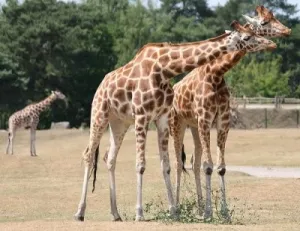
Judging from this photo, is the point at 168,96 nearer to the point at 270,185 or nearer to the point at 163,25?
the point at 270,185

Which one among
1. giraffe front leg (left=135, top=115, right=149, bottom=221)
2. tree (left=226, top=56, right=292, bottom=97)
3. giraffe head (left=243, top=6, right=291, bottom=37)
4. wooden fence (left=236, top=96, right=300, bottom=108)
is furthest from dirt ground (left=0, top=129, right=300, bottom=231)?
tree (left=226, top=56, right=292, bottom=97)

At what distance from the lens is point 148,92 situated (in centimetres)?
1505

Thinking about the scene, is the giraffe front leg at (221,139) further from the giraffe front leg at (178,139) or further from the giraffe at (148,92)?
the giraffe front leg at (178,139)

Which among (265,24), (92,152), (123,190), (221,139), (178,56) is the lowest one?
(123,190)

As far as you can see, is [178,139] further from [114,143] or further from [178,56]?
[178,56]

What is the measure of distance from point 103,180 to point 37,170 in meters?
5.03

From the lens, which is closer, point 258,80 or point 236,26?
point 236,26

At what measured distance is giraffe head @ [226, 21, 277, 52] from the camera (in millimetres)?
15375

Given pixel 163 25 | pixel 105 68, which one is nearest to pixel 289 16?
pixel 163 25

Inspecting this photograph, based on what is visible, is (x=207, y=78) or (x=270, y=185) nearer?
(x=207, y=78)

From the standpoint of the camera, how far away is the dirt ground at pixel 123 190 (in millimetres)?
14898

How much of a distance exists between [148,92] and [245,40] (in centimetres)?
168

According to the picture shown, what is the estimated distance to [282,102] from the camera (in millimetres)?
59781

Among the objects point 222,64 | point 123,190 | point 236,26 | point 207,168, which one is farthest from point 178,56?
point 123,190
